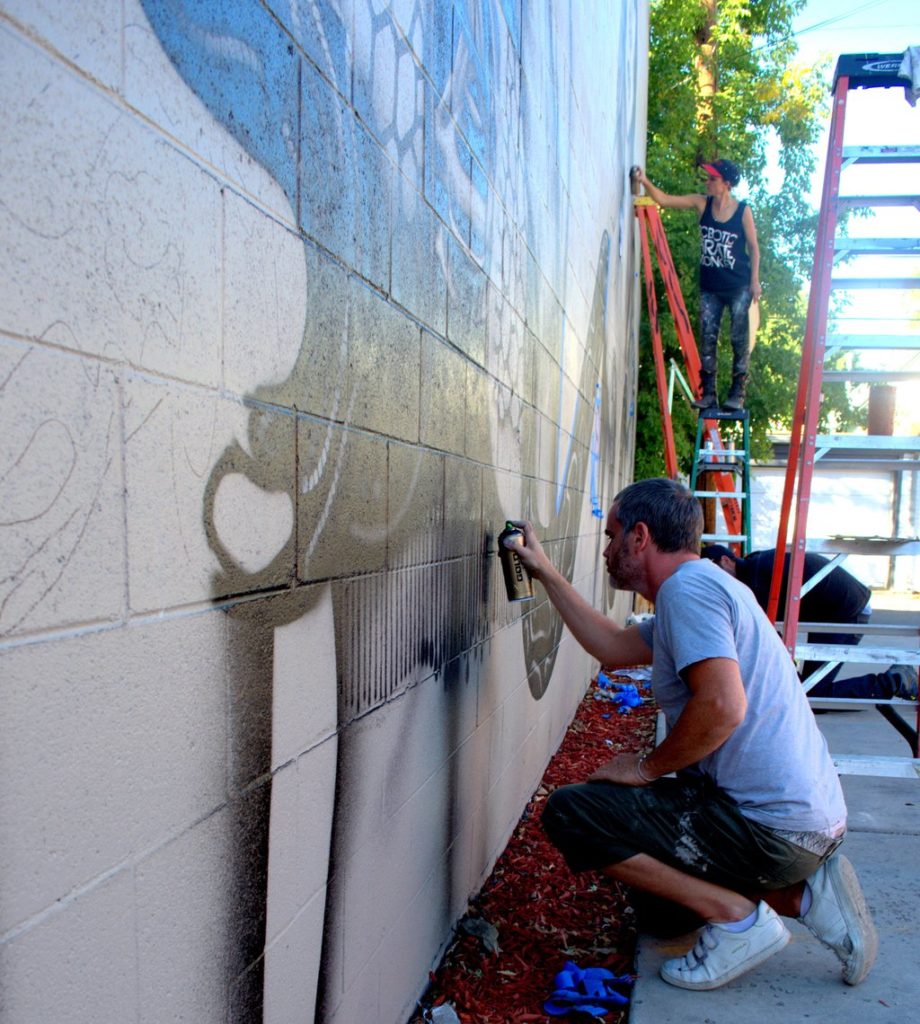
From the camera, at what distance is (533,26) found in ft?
12.5

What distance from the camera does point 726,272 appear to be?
845 centimetres

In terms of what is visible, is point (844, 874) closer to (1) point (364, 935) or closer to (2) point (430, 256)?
(1) point (364, 935)

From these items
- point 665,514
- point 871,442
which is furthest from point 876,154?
point 665,514

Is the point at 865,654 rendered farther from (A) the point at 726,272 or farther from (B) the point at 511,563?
(A) the point at 726,272

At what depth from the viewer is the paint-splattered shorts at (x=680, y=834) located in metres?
2.70

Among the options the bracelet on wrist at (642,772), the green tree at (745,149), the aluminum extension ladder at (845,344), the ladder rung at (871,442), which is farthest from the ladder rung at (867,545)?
the green tree at (745,149)

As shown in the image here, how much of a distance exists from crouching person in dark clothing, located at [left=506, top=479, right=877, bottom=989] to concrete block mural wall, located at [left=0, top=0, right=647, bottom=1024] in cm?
58

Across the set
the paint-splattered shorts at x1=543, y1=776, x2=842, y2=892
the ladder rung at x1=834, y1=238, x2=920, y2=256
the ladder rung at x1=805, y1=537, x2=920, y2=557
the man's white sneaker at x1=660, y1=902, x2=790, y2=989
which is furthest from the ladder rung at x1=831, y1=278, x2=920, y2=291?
the man's white sneaker at x1=660, y1=902, x2=790, y2=989

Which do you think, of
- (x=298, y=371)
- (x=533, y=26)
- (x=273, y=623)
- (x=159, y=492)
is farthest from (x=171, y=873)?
(x=533, y=26)

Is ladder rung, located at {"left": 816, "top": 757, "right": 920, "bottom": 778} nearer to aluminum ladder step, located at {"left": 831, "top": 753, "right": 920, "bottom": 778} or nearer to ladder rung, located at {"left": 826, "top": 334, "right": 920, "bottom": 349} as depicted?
aluminum ladder step, located at {"left": 831, "top": 753, "right": 920, "bottom": 778}

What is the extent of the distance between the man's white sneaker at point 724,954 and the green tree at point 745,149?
11.1 m

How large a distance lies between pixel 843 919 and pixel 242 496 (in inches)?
92.8

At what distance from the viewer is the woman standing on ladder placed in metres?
8.25

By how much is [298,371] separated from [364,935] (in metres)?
1.39
